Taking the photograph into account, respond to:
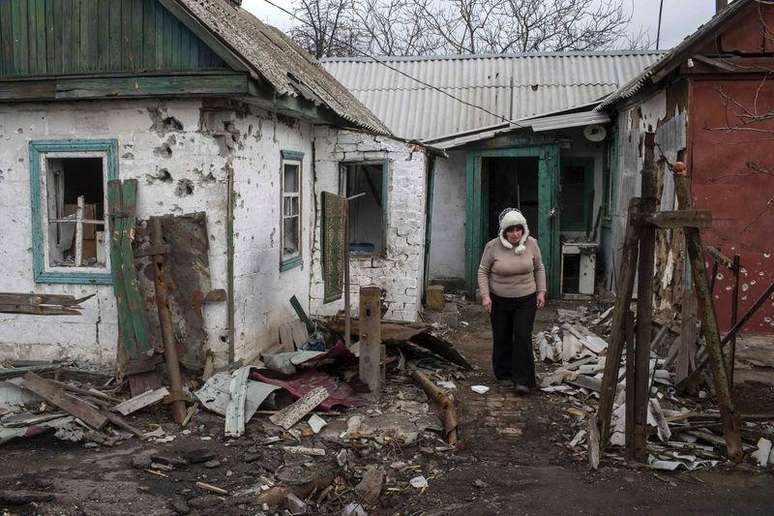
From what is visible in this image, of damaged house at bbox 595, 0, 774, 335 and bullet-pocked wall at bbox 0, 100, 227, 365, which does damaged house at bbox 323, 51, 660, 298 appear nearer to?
damaged house at bbox 595, 0, 774, 335

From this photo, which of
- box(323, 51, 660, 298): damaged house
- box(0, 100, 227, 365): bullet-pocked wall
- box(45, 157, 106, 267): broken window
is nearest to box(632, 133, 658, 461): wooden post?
box(0, 100, 227, 365): bullet-pocked wall

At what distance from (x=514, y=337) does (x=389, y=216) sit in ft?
12.0

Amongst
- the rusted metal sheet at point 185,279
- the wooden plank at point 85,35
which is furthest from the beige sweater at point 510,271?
the wooden plank at point 85,35

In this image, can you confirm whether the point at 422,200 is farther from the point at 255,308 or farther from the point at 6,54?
the point at 6,54

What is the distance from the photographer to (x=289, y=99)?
25.5 feet

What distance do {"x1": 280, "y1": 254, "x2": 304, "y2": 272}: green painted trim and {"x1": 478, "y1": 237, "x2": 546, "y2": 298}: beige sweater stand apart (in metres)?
2.57

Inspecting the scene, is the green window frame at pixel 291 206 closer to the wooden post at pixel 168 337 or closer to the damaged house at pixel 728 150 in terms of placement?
the wooden post at pixel 168 337

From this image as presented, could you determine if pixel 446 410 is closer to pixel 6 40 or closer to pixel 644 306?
pixel 644 306

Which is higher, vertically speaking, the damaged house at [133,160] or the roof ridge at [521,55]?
the roof ridge at [521,55]

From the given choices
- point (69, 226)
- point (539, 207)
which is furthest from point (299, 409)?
point (539, 207)

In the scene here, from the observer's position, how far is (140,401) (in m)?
6.43

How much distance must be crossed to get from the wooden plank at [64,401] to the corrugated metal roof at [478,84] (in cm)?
1007

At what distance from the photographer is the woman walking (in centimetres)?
729

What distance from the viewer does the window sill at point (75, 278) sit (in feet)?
23.7
